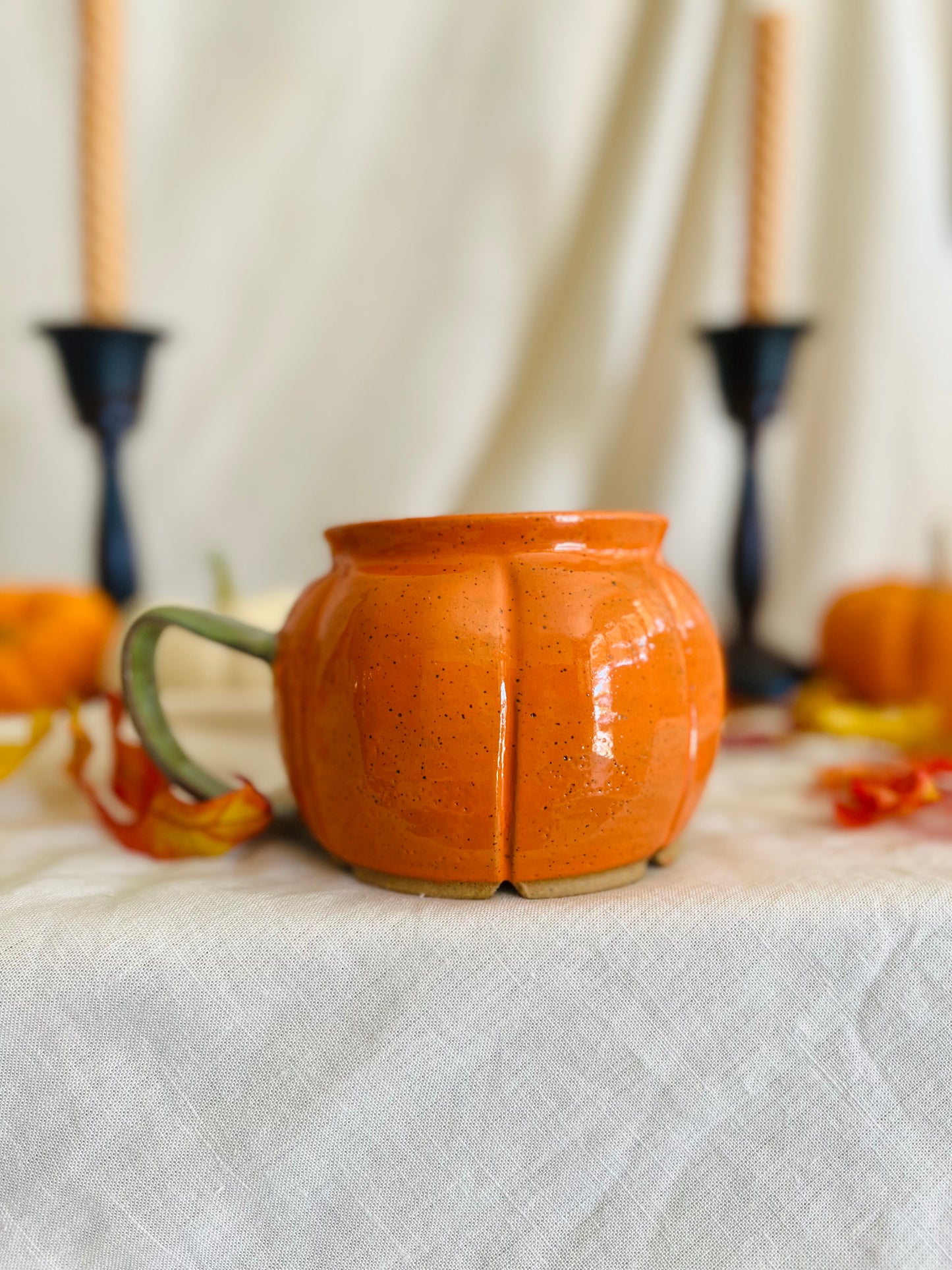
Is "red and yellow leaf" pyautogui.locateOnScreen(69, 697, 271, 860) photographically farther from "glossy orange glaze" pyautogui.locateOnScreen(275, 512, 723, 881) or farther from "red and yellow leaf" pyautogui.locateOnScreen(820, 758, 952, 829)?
"red and yellow leaf" pyautogui.locateOnScreen(820, 758, 952, 829)

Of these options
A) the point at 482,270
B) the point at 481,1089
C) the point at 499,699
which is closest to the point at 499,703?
the point at 499,699

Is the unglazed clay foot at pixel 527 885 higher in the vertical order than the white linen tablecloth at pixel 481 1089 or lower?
higher

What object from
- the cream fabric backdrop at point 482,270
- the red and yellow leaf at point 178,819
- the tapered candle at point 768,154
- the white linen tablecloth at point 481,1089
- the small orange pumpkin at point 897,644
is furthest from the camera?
the cream fabric backdrop at point 482,270

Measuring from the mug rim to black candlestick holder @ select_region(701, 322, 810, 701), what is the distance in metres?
0.44

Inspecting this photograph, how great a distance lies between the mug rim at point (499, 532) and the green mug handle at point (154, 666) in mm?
73

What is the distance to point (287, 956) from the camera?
0.37 meters

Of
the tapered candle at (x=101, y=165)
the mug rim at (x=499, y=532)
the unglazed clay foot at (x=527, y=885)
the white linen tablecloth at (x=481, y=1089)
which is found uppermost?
the tapered candle at (x=101, y=165)

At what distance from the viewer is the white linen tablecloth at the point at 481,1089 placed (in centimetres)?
35

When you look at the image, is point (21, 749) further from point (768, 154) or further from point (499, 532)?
point (768, 154)

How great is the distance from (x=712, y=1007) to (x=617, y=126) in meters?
1.00

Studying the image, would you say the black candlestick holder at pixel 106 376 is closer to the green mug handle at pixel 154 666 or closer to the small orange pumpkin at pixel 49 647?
the small orange pumpkin at pixel 49 647

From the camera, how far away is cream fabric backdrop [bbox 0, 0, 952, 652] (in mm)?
1087

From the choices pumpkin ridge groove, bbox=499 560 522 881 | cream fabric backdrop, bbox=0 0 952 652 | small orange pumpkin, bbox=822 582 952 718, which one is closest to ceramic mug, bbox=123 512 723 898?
pumpkin ridge groove, bbox=499 560 522 881

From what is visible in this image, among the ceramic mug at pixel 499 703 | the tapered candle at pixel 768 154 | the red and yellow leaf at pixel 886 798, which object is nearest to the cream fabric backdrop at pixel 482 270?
the tapered candle at pixel 768 154
